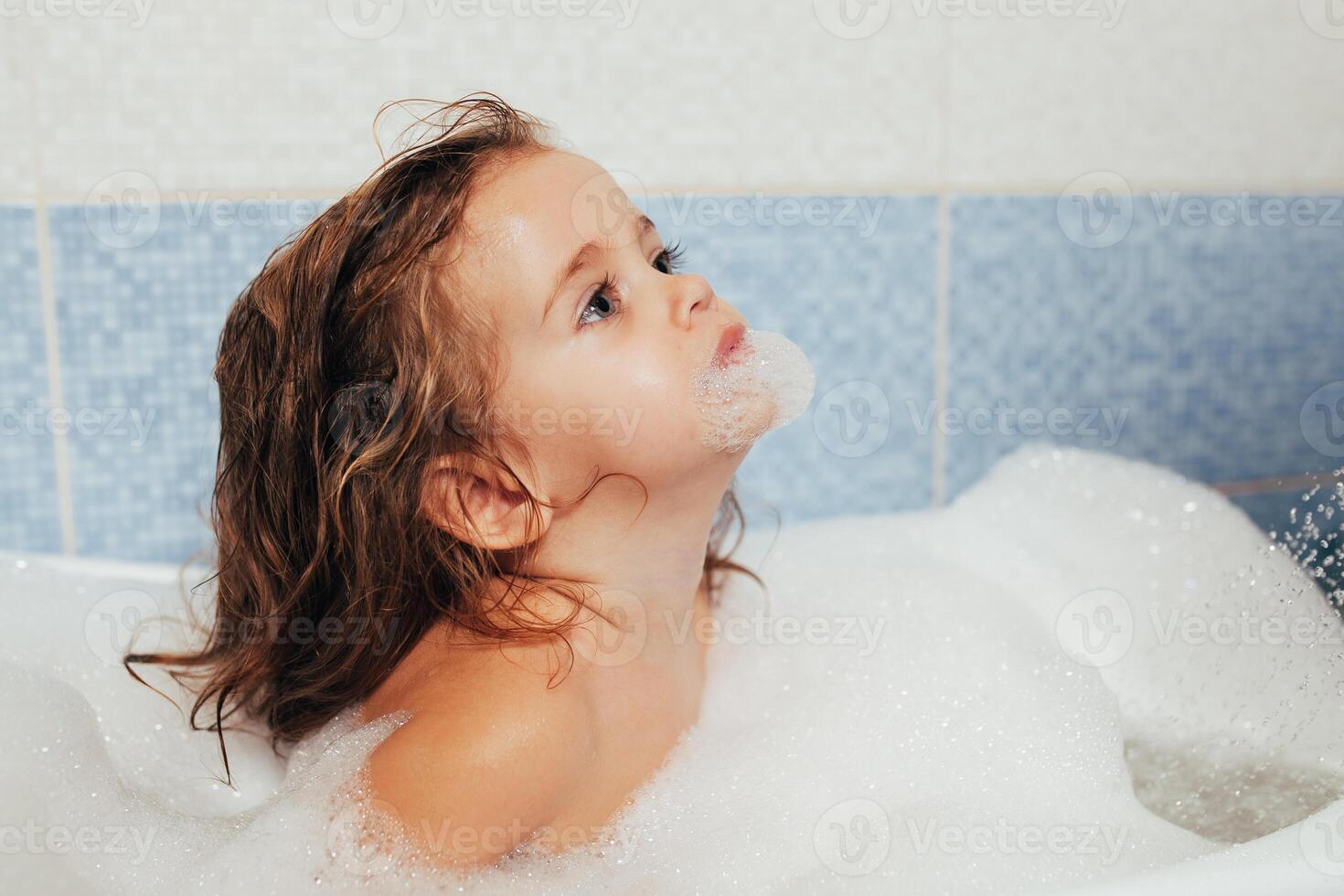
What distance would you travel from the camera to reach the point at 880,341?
1.35 metres

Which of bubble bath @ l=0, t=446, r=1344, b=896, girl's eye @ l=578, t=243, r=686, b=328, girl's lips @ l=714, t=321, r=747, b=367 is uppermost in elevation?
girl's eye @ l=578, t=243, r=686, b=328

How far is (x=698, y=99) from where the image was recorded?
124cm

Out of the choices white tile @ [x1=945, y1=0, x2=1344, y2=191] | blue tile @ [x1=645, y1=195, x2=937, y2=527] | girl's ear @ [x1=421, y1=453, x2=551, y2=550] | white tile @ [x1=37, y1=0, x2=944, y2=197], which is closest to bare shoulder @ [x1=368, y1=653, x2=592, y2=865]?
girl's ear @ [x1=421, y1=453, x2=551, y2=550]

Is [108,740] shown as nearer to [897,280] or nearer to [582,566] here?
[582,566]

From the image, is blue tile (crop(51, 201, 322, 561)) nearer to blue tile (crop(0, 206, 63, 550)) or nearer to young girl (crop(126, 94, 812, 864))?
blue tile (crop(0, 206, 63, 550))

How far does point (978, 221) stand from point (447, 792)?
3.09 feet

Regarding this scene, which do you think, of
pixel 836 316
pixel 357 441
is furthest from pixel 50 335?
pixel 836 316

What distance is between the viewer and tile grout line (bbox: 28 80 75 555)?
1145mm

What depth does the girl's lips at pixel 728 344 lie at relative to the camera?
2.95 feet

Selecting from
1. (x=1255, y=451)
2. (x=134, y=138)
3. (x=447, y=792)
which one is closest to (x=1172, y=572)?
(x=1255, y=451)

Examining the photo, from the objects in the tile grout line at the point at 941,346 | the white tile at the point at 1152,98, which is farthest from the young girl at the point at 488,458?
the white tile at the point at 1152,98

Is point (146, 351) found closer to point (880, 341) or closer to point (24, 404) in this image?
point (24, 404)

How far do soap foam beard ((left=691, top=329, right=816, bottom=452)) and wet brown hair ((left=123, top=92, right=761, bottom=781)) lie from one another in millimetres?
125

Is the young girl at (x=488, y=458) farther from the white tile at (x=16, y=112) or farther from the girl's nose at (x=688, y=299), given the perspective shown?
the white tile at (x=16, y=112)
